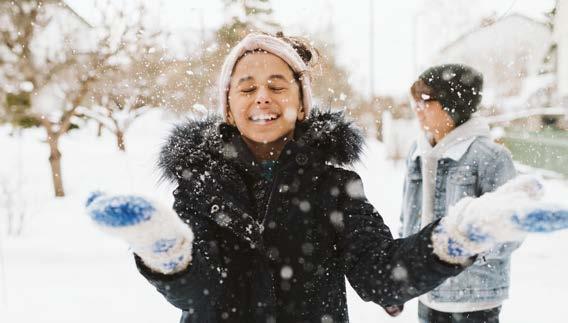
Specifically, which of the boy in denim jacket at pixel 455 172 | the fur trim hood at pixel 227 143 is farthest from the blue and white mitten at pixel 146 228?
the boy in denim jacket at pixel 455 172

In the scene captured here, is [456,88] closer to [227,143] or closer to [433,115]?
[433,115]

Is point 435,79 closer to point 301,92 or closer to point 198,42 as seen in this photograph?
point 301,92

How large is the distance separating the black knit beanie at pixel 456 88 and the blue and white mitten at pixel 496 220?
152 centimetres

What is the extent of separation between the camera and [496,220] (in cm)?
81

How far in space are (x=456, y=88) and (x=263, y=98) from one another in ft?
4.40

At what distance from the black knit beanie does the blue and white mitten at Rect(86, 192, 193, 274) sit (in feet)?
5.86

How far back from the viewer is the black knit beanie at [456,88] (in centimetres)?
233

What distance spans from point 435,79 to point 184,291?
5.93 feet

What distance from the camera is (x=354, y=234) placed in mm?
1225

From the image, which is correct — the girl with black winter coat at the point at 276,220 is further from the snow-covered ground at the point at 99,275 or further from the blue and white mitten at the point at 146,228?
the snow-covered ground at the point at 99,275

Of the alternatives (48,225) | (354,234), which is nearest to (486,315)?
(354,234)

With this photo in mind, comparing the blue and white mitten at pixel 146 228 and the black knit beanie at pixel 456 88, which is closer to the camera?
the blue and white mitten at pixel 146 228

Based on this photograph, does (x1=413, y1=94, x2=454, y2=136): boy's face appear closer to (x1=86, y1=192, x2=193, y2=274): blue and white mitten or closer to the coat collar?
the coat collar

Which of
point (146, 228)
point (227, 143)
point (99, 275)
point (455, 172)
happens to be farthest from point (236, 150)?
point (99, 275)
